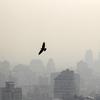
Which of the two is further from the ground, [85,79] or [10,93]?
[85,79]

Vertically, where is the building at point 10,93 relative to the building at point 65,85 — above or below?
below

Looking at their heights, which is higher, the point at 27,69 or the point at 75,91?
the point at 27,69

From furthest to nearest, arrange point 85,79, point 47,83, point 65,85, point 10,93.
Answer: point 85,79
point 47,83
point 65,85
point 10,93

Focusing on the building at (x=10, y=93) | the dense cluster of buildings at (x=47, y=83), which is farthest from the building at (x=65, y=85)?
the building at (x=10, y=93)

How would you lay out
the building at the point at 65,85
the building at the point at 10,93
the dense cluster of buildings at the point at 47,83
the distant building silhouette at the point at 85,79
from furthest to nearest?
the distant building silhouette at the point at 85,79
the building at the point at 65,85
the dense cluster of buildings at the point at 47,83
the building at the point at 10,93

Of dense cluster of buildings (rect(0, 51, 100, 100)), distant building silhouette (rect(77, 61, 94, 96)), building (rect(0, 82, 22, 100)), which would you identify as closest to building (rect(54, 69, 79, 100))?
dense cluster of buildings (rect(0, 51, 100, 100))

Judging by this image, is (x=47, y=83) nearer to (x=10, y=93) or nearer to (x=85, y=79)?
(x=85, y=79)

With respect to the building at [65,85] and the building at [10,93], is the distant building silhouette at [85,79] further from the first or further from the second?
the building at [10,93]

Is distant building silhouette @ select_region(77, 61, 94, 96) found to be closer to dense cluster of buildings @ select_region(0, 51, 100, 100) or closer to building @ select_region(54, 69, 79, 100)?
dense cluster of buildings @ select_region(0, 51, 100, 100)

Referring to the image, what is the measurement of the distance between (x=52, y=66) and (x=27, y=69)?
10438 millimetres

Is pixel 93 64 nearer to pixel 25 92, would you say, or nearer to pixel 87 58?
pixel 87 58

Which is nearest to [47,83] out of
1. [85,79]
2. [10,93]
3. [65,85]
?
[85,79]

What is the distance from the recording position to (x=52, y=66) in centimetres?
13088

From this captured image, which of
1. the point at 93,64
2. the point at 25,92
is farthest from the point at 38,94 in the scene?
the point at 93,64
